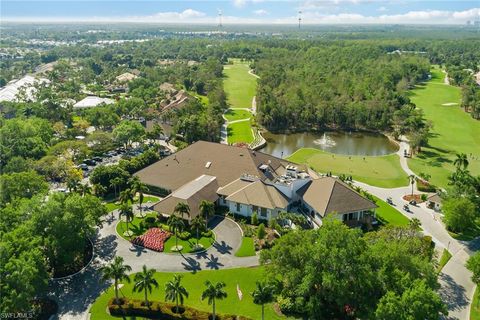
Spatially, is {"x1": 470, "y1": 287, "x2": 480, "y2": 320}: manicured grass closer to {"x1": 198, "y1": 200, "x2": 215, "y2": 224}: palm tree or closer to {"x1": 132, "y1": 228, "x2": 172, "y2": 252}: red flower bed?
{"x1": 198, "y1": 200, "x2": 215, "y2": 224}: palm tree

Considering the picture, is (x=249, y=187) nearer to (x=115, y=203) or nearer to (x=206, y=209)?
(x=206, y=209)

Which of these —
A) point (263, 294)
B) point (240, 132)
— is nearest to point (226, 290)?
point (263, 294)

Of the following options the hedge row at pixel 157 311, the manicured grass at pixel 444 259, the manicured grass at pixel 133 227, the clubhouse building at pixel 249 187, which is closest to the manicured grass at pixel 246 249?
the clubhouse building at pixel 249 187

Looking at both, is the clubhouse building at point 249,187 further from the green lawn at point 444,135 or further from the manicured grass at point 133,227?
the green lawn at point 444,135

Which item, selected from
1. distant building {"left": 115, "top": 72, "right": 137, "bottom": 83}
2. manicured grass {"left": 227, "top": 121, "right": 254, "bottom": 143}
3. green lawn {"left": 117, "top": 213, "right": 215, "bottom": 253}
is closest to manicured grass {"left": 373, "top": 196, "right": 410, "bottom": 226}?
green lawn {"left": 117, "top": 213, "right": 215, "bottom": 253}

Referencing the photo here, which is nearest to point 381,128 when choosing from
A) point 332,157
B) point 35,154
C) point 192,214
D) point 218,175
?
point 332,157

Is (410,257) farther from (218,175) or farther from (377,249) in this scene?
(218,175)
